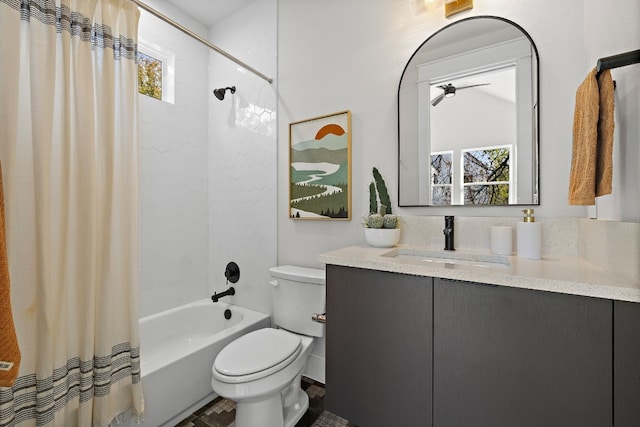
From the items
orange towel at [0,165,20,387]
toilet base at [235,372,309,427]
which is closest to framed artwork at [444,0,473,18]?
orange towel at [0,165,20,387]

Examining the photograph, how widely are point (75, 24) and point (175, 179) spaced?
44.9 inches

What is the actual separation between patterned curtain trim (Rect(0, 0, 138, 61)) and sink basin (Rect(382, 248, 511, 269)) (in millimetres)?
1548

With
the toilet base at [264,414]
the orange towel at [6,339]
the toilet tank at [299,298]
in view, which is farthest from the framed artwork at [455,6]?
the toilet base at [264,414]

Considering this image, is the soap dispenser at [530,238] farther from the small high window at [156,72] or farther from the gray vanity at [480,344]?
the small high window at [156,72]

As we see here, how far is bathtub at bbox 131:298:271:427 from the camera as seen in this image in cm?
139

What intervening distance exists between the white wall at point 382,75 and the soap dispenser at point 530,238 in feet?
0.44

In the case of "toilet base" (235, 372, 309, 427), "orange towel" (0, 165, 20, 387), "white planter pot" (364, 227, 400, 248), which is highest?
"white planter pot" (364, 227, 400, 248)

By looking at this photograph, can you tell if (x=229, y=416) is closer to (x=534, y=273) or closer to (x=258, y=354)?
(x=258, y=354)

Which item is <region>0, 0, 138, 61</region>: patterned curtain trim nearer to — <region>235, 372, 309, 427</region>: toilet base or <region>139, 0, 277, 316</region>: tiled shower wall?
<region>139, 0, 277, 316</region>: tiled shower wall

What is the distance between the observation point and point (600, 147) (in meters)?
0.84

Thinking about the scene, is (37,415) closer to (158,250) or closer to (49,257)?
(49,257)

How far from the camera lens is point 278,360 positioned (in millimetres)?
1271

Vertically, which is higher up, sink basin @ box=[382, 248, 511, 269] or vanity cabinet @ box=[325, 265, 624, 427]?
sink basin @ box=[382, 248, 511, 269]

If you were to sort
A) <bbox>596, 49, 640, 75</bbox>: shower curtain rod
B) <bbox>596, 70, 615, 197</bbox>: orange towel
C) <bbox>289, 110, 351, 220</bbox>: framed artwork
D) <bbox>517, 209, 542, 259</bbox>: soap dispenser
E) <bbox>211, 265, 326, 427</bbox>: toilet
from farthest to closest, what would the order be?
<bbox>289, 110, 351, 220</bbox>: framed artwork
<bbox>211, 265, 326, 427</bbox>: toilet
<bbox>517, 209, 542, 259</bbox>: soap dispenser
<bbox>596, 70, 615, 197</bbox>: orange towel
<bbox>596, 49, 640, 75</bbox>: shower curtain rod
